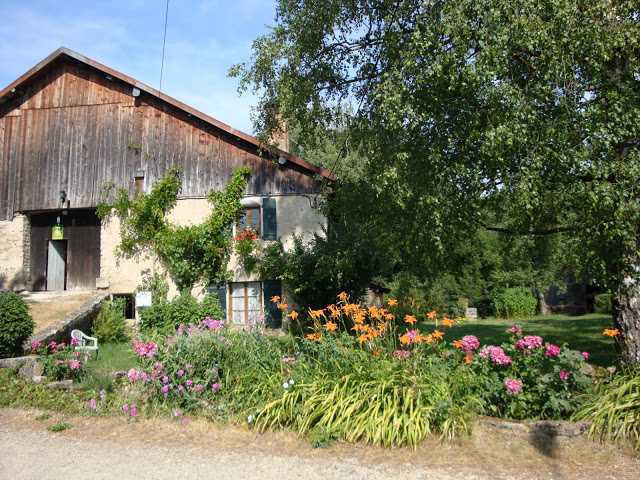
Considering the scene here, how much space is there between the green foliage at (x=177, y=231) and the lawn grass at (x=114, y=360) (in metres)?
3.14

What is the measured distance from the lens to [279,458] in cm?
509

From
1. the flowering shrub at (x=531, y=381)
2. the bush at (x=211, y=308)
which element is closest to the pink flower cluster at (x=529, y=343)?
the flowering shrub at (x=531, y=381)

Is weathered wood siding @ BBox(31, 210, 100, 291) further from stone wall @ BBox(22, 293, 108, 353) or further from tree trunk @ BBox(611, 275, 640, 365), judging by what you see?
tree trunk @ BBox(611, 275, 640, 365)

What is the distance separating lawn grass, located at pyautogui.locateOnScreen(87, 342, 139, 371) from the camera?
8974 mm

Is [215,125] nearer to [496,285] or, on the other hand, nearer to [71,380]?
[71,380]

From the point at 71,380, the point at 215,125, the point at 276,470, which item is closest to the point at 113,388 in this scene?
the point at 71,380

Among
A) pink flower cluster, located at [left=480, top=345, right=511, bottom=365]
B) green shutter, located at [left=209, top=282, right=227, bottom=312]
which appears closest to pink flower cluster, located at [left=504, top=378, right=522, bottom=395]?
pink flower cluster, located at [left=480, top=345, right=511, bottom=365]

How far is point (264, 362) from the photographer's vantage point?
22.3 feet

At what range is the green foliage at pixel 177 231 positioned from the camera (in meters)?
14.2

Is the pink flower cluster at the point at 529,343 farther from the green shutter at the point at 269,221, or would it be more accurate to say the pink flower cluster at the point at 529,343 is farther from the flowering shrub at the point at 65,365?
the green shutter at the point at 269,221

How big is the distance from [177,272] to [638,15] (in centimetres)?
1161

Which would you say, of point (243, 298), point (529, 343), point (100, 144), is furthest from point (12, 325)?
point (529, 343)

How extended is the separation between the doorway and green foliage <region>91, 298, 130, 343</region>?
2.83m

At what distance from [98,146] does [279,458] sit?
42.5ft
